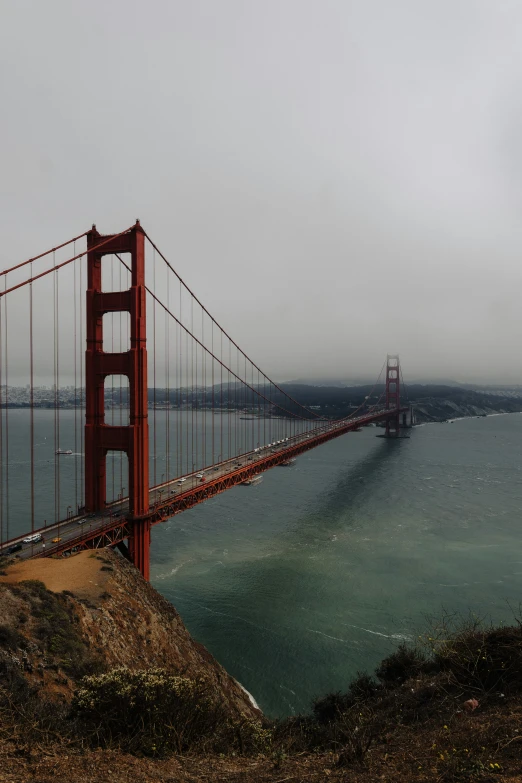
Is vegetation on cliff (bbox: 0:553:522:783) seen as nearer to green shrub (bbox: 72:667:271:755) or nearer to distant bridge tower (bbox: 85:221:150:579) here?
green shrub (bbox: 72:667:271:755)

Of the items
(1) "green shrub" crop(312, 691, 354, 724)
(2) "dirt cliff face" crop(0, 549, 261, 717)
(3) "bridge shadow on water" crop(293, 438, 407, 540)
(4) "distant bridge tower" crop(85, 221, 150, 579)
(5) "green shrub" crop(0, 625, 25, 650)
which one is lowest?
(3) "bridge shadow on water" crop(293, 438, 407, 540)

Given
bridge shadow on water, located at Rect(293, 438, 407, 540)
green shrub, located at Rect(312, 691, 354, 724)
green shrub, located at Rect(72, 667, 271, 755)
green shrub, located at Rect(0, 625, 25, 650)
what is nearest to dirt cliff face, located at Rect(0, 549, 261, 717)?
green shrub, located at Rect(0, 625, 25, 650)

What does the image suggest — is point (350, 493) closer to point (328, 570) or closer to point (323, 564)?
point (323, 564)

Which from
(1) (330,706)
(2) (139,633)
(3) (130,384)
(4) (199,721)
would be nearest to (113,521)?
(3) (130,384)

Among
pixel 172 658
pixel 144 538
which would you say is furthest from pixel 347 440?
pixel 172 658

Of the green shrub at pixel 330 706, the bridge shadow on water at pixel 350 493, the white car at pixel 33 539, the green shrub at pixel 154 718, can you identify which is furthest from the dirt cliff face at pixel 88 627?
the bridge shadow on water at pixel 350 493

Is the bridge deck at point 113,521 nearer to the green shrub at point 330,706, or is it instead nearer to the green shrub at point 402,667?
the green shrub at point 330,706
